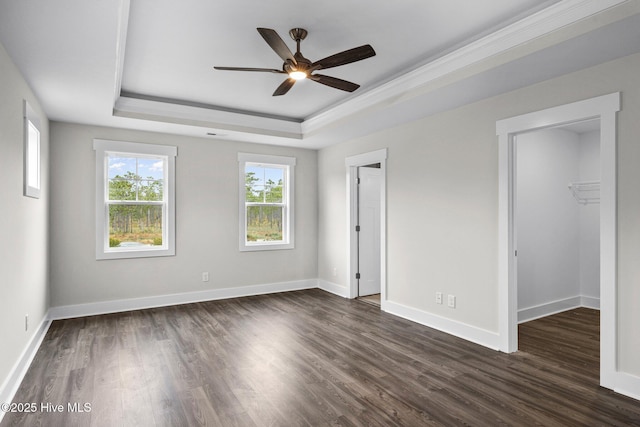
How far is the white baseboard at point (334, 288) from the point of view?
5766 mm

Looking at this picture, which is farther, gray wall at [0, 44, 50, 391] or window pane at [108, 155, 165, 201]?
window pane at [108, 155, 165, 201]

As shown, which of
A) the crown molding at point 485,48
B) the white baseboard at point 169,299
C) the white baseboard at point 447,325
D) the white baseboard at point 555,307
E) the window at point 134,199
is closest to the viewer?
the crown molding at point 485,48

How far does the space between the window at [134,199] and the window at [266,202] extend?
1076mm

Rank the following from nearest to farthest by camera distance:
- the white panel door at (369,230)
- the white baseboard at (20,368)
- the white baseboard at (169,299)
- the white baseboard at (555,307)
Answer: the white baseboard at (20,368) < the white baseboard at (555,307) < the white baseboard at (169,299) < the white panel door at (369,230)

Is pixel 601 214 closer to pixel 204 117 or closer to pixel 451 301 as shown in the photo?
pixel 451 301

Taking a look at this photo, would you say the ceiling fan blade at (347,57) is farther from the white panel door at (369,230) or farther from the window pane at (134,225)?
the window pane at (134,225)

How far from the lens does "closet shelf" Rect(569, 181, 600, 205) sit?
4.92m

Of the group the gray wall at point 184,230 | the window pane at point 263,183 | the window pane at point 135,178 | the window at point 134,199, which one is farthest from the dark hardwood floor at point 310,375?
the window pane at point 263,183

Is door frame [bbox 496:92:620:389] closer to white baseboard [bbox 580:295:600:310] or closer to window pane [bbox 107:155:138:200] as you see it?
white baseboard [bbox 580:295:600:310]

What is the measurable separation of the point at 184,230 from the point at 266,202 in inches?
53.8

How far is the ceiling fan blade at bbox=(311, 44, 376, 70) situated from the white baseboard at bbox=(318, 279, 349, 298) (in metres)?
3.70

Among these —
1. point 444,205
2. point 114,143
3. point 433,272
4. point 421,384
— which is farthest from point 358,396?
point 114,143

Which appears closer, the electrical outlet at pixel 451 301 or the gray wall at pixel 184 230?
the electrical outlet at pixel 451 301

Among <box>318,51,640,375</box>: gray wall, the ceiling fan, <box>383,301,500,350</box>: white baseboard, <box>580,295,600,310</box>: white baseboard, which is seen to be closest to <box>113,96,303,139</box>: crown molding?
<box>318,51,640,375</box>: gray wall
